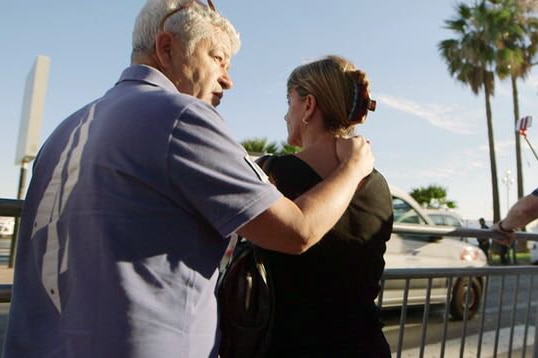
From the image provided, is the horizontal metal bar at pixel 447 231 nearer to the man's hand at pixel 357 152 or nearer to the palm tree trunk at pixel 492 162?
the man's hand at pixel 357 152

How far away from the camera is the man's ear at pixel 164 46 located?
135 cm

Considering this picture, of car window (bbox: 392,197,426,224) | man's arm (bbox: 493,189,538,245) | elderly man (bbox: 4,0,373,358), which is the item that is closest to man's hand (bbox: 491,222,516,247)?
man's arm (bbox: 493,189,538,245)

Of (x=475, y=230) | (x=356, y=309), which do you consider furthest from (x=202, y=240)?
(x=475, y=230)

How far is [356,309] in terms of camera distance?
1.57 meters

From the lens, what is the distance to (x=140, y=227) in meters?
1.09

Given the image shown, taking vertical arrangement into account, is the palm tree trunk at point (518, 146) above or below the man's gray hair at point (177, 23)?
above

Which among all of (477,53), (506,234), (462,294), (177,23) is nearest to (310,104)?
(177,23)

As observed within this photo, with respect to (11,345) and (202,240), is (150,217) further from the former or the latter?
(11,345)

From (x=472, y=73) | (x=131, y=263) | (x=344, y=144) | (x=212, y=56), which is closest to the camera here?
(x=131, y=263)

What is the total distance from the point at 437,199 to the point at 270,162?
39.4m

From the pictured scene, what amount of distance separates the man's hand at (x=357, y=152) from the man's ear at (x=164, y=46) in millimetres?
539

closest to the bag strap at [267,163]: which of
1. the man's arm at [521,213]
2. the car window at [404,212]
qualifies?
the man's arm at [521,213]

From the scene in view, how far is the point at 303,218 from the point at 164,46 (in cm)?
56

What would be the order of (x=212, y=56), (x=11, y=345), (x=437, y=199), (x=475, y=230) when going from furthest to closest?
(x=437, y=199), (x=475, y=230), (x=212, y=56), (x=11, y=345)
